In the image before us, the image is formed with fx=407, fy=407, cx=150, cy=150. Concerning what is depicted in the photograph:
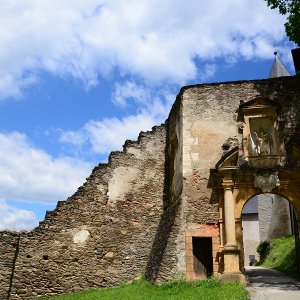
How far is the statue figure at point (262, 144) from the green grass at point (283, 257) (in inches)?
185

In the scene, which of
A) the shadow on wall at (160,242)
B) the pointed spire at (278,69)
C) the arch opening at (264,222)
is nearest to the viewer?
the shadow on wall at (160,242)

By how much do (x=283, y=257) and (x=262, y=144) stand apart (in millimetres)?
8834

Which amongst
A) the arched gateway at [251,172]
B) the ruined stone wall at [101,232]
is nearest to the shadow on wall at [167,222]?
the ruined stone wall at [101,232]

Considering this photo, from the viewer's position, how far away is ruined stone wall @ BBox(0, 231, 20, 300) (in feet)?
41.9

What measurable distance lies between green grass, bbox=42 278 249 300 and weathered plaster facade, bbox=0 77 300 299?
504 millimetres

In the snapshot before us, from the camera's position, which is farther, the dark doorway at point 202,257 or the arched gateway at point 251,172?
the dark doorway at point 202,257

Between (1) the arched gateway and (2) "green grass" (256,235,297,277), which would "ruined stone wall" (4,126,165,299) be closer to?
(1) the arched gateway

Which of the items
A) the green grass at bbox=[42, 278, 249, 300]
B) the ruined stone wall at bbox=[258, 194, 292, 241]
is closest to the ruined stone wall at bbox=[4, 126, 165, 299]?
the green grass at bbox=[42, 278, 249, 300]

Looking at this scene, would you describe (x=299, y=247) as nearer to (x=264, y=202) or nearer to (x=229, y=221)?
(x=229, y=221)

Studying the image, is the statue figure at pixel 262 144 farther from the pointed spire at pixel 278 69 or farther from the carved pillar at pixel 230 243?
the pointed spire at pixel 278 69

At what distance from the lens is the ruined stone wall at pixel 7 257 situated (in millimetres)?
12781

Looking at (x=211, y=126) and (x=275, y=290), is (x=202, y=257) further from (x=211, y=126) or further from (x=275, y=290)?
(x=211, y=126)

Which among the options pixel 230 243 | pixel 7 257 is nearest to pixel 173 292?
pixel 230 243

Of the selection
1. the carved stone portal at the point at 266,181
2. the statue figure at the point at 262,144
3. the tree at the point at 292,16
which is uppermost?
the tree at the point at 292,16
